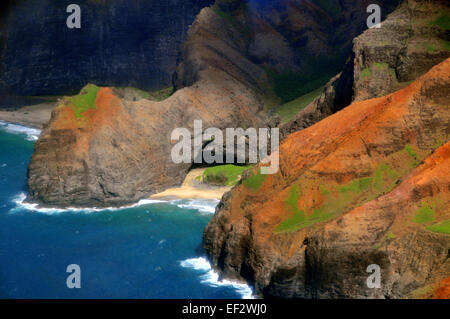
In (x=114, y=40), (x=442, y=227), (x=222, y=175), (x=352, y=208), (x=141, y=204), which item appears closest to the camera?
(x=442, y=227)

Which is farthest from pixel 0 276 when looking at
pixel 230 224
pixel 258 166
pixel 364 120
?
pixel 364 120

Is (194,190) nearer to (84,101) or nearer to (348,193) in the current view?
(84,101)

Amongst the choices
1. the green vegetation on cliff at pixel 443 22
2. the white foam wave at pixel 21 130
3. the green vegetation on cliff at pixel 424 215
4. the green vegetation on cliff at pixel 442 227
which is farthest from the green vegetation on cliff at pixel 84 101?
the green vegetation on cliff at pixel 442 227

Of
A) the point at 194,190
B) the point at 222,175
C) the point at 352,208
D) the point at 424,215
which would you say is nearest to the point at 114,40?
the point at 222,175

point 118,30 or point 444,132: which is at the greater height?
point 118,30

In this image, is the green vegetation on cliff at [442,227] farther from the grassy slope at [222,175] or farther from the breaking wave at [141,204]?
the grassy slope at [222,175]

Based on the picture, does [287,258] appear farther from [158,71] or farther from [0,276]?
[158,71]
